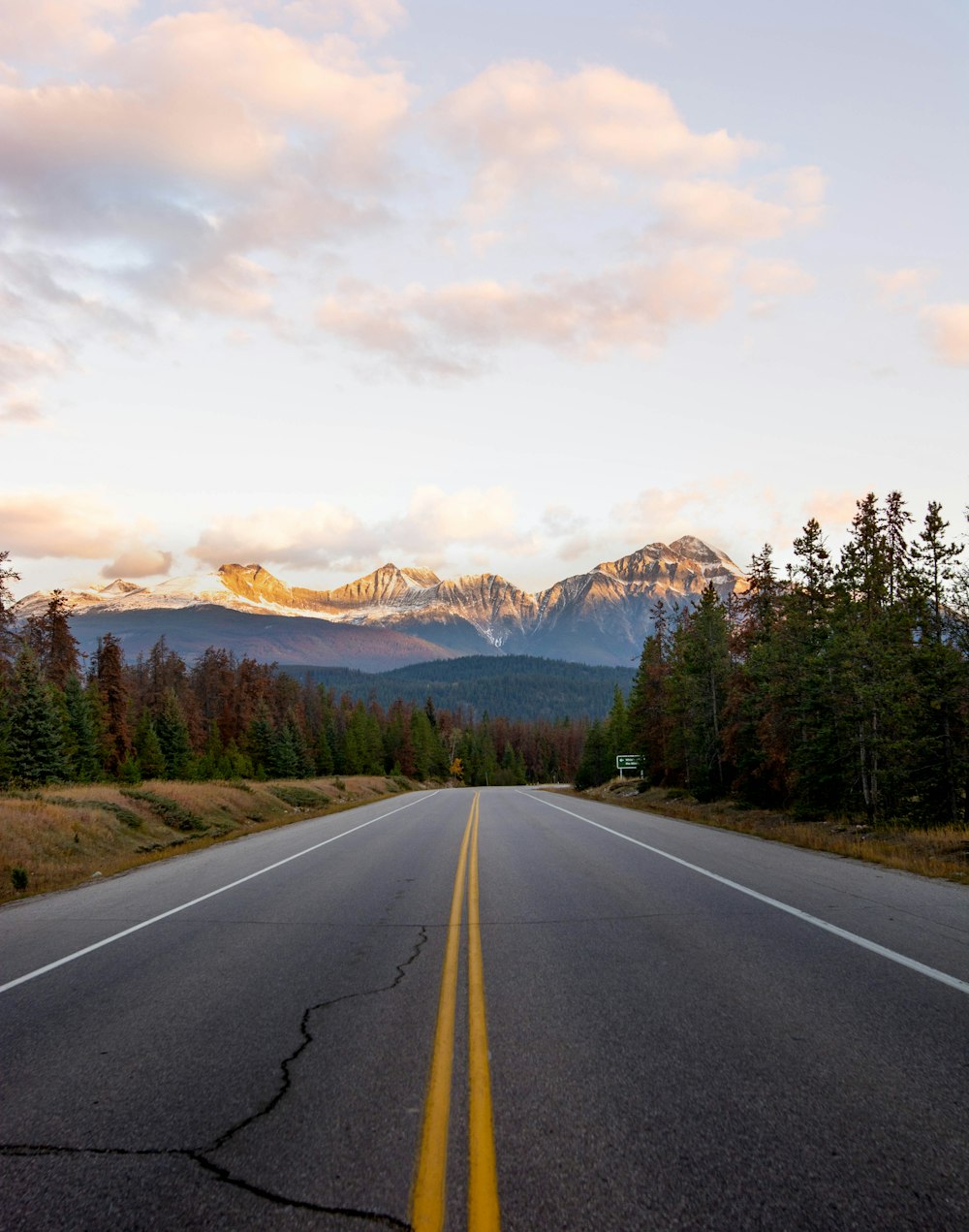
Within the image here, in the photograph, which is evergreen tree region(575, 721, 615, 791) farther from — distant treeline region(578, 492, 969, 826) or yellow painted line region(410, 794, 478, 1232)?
yellow painted line region(410, 794, 478, 1232)

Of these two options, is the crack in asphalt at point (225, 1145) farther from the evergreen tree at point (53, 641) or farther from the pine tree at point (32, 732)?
the evergreen tree at point (53, 641)

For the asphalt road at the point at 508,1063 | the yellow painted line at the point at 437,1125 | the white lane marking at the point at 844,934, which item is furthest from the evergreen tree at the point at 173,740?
the yellow painted line at the point at 437,1125

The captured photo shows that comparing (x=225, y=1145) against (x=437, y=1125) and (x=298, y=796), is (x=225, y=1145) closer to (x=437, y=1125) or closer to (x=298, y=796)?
(x=437, y=1125)

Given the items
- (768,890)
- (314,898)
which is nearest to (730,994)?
(768,890)

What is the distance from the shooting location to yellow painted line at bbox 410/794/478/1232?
3.22m

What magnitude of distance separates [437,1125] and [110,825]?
69.3 ft

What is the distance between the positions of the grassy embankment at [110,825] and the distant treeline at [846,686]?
19094 mm

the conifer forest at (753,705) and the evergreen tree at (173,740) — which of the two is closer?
the conifer forest at (753,705)

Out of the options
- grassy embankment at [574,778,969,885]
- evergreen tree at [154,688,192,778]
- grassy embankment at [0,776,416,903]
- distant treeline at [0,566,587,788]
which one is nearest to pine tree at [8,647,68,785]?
distant treeline at [0,566,587,788]

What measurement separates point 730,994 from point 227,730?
77958 millimetres

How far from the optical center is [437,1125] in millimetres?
3963

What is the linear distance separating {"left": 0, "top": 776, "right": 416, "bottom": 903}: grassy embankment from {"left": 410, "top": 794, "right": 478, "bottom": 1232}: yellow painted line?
34.0 feet

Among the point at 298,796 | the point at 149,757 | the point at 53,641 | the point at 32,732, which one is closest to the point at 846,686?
the point at 298,796

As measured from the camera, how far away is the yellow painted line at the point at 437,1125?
3.22 metres
